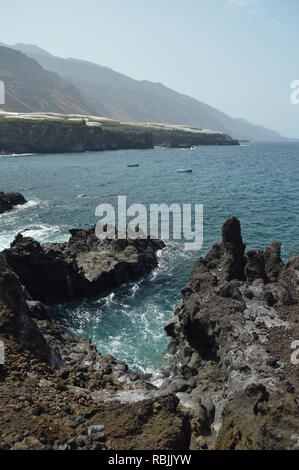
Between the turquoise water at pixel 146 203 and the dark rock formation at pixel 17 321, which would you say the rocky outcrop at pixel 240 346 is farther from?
the dark rock formation at pixel 17 321

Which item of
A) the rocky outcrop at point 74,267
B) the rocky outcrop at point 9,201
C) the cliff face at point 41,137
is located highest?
the cliff face at point 41,137

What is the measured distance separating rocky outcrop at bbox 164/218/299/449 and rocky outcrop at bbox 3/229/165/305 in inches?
359

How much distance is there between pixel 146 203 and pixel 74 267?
37454 mm

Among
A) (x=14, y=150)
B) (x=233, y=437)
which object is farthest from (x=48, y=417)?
(x=14, y=150)

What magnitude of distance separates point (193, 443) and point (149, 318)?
63.9 feet

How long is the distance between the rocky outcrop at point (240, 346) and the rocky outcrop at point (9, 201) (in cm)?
4451

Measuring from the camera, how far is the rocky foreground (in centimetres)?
1328

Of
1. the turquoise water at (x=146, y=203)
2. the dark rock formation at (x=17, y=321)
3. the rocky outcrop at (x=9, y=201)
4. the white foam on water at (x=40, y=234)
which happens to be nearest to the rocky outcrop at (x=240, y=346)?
the turquoise water at (x=146, y=203)

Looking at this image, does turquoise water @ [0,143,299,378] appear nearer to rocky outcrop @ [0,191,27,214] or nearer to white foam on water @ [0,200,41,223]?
white foam on water @ [0,200,41,223]

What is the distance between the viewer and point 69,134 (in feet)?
627

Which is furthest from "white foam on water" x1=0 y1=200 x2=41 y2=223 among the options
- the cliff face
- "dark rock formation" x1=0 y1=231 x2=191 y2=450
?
the cliff face

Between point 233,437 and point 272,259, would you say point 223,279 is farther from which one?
point 233,437

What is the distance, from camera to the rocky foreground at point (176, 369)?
13.3m

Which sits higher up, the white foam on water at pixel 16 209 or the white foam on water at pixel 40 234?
the white foam on water at pixel 16 209
